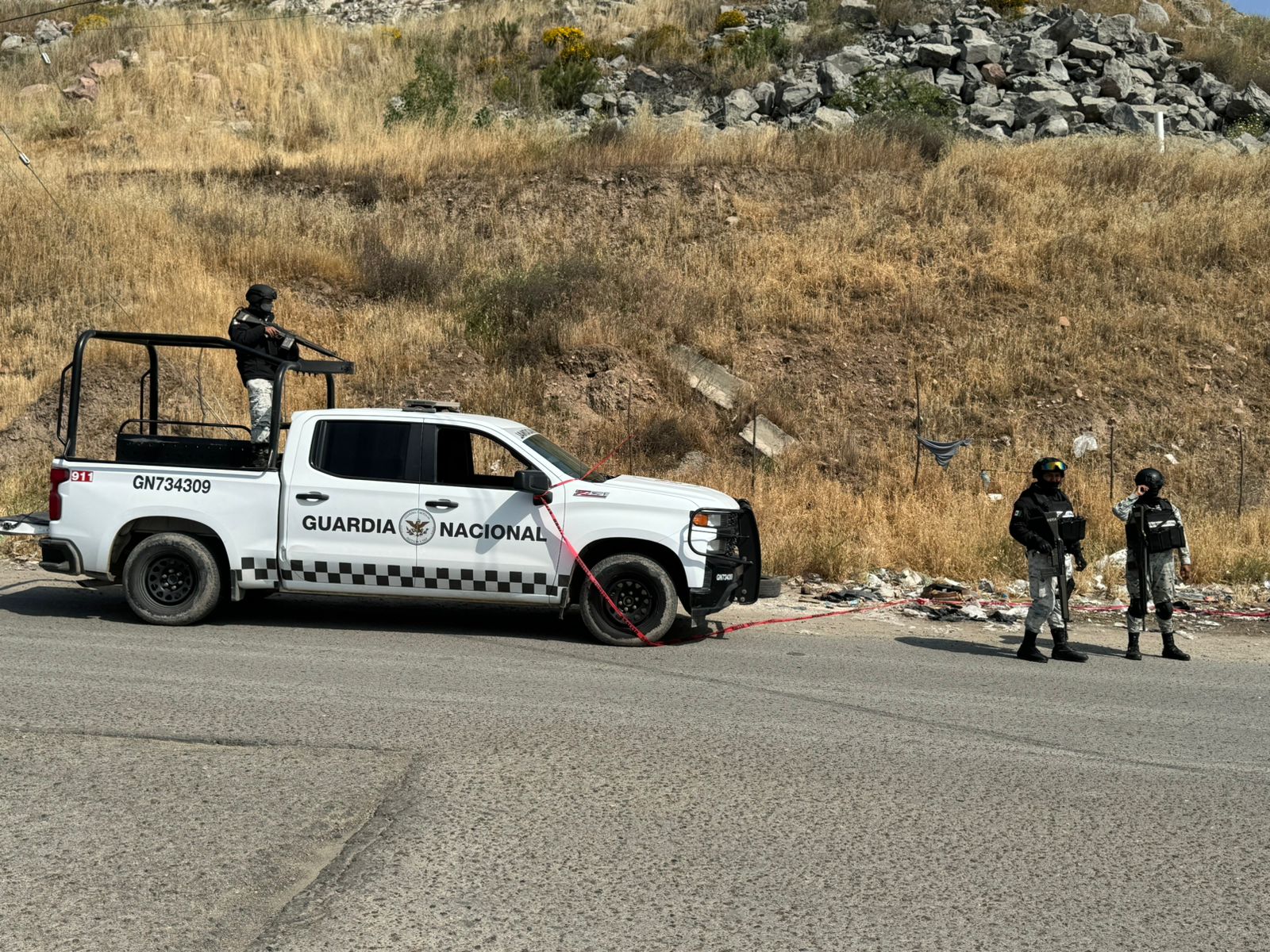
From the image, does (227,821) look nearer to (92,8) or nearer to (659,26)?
(659,26)

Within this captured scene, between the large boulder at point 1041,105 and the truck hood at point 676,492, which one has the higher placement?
the large boulder at point 1041,105

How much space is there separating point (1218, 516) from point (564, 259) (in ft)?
43.5

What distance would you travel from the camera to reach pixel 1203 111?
32.3m

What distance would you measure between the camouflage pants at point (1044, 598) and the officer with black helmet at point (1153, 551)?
0.68m

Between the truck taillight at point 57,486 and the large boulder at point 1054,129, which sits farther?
the large boulder at point 1054,129

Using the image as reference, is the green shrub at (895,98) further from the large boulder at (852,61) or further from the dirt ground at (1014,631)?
the dirt ground at (1014,631)

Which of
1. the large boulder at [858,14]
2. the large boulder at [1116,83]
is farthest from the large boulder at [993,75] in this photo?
the large boulder at [858,14]

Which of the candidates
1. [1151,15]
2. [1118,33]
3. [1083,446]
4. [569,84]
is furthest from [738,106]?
[1083,446]

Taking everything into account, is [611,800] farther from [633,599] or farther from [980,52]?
[980,52]

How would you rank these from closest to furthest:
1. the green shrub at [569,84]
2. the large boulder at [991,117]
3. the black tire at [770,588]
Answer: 1. the black tire at [770,588]
2. the large boulder at [991,117]
3. the green shrub at [569,84]

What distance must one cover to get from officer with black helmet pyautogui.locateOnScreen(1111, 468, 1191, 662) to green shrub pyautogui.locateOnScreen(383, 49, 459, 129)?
2407 centimetres

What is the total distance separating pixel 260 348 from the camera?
11805 millimetres

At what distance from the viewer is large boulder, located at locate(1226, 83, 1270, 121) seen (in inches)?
1276

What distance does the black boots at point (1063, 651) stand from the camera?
9.71 m
